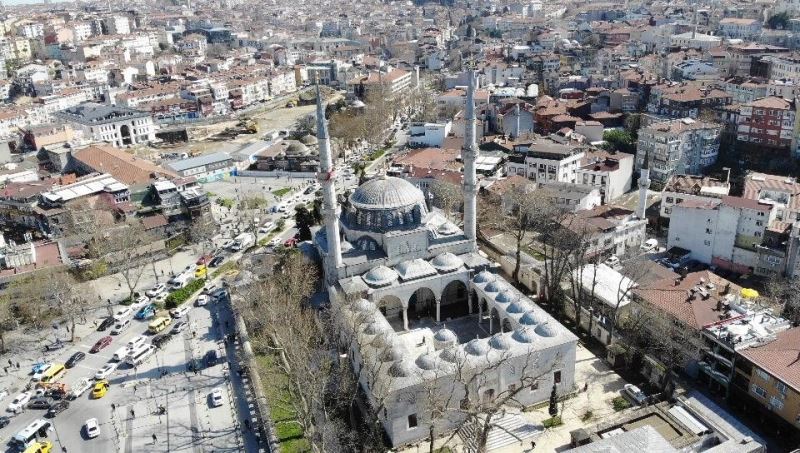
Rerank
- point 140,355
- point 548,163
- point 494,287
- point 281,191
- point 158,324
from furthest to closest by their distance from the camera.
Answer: point 281,191 < point 548,163 < point 158,324 < point 140,355 < point 494,287

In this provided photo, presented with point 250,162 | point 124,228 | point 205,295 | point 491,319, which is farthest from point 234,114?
point 491,319

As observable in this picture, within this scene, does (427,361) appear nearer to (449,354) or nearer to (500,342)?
(449,354)

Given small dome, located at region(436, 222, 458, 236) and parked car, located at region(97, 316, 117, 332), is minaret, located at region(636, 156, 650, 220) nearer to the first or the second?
small dome, located at region(436, 222, 458, 236)

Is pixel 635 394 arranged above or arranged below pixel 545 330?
below

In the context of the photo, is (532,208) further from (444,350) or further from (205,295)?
(205,295)

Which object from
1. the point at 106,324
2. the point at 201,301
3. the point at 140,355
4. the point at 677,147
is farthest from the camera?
the point at 677,147

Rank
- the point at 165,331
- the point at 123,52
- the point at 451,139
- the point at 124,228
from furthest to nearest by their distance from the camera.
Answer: the point at 123,52 < the point at 451,139 < the point at 124,228 < the point at 165,331

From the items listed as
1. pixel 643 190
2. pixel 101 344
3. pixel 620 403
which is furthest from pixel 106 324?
pixel 643 190
